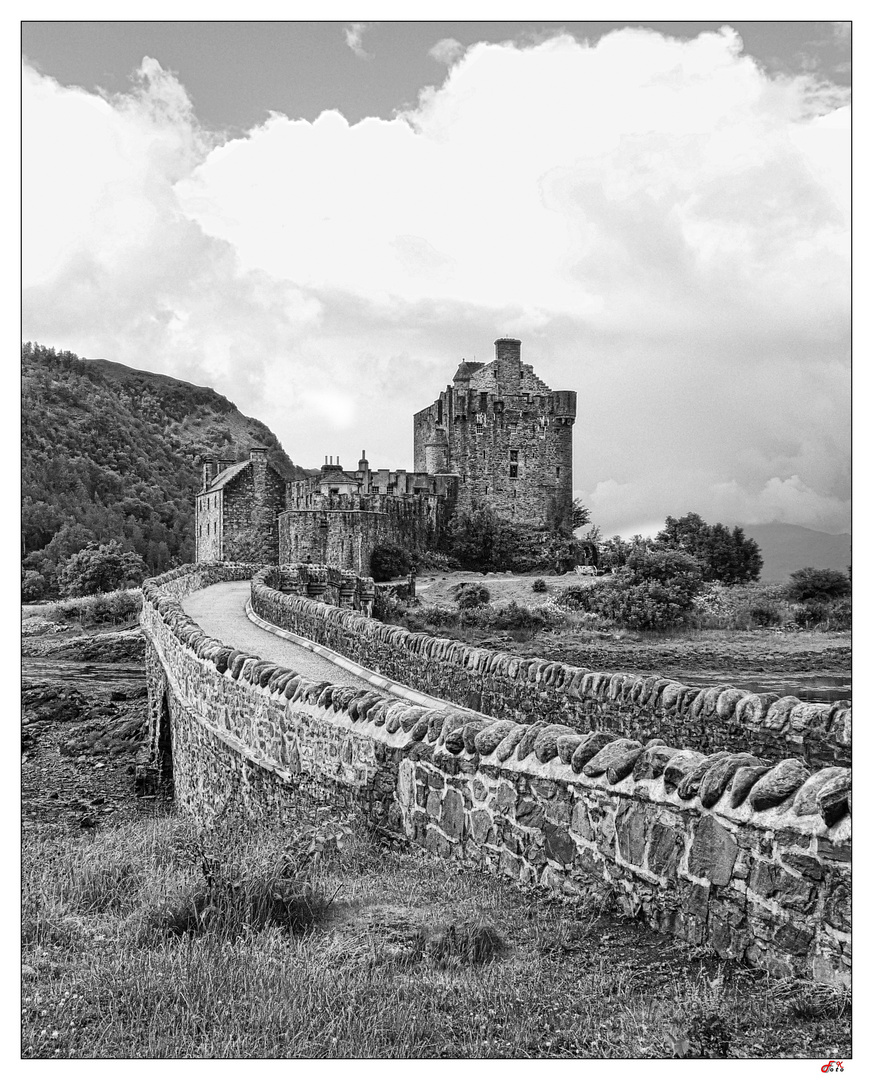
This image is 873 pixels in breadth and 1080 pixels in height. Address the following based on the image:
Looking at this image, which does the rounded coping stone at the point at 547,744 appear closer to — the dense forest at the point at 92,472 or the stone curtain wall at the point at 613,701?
the stone curtain wall at the point at 613,701

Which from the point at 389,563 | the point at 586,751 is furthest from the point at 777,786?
the point at 389,563

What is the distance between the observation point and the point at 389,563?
50906 mm

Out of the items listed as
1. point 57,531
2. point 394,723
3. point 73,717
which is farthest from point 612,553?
point 394,723

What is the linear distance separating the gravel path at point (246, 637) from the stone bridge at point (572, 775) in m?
0.12

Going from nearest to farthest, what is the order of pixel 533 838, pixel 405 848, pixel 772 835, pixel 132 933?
pixel 772 835
pixel 132 933
pixel 533 838
pixel 405 848

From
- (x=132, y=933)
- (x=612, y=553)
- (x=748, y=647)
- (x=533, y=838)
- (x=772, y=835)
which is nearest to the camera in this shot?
(x=772, y=835)

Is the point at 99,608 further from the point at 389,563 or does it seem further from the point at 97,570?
the point at 389,563

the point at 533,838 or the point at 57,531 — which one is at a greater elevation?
the point at 57,531

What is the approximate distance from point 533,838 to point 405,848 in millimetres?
1530

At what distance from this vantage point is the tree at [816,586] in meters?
35.6

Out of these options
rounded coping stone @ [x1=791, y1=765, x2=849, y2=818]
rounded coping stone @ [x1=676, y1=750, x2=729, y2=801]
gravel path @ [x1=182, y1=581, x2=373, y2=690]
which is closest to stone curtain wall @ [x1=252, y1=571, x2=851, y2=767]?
gravel path @ [x1=182, y1=581, x2=373, y2=690]

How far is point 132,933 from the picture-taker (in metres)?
5.39

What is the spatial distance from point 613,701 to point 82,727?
49.9 feet

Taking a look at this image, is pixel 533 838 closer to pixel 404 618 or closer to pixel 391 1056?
pixel 391 1056
